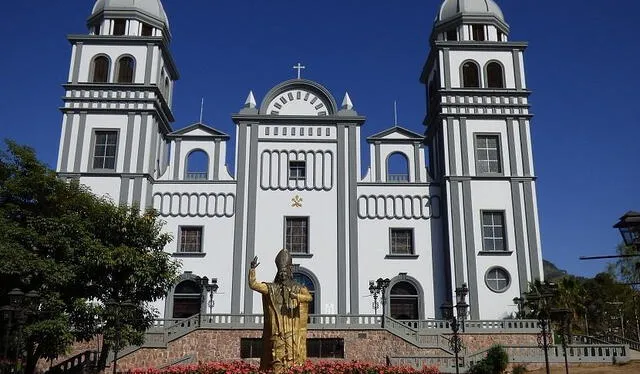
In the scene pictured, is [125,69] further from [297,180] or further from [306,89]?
[297,180]

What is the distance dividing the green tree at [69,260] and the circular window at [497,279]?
15575mm

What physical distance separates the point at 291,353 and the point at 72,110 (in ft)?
75.3

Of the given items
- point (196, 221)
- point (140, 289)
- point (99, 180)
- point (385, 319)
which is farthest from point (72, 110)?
point (385, 319)

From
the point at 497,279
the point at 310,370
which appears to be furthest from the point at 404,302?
the point at 310,370

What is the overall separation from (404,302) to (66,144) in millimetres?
19151

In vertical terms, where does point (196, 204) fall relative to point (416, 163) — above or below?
below

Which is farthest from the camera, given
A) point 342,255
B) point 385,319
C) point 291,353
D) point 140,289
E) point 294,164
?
point 294,164

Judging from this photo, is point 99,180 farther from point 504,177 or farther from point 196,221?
point 504,177

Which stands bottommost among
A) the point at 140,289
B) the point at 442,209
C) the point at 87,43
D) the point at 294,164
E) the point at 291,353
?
the point at 291,353

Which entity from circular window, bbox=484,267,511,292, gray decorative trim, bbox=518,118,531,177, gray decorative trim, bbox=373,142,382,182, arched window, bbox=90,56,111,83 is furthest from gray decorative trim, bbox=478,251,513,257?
arched window, bbox=90,56,111,83

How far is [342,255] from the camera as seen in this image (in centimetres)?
3142

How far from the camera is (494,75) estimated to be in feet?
114

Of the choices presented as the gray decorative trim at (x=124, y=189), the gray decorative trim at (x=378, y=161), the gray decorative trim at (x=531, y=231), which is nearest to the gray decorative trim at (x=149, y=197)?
the gray decorative trim at (x=124, y=189)

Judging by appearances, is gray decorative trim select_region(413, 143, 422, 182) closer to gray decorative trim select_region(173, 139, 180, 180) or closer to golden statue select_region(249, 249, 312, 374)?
gray decorative trim select_region(173, 139, 180, 180)
